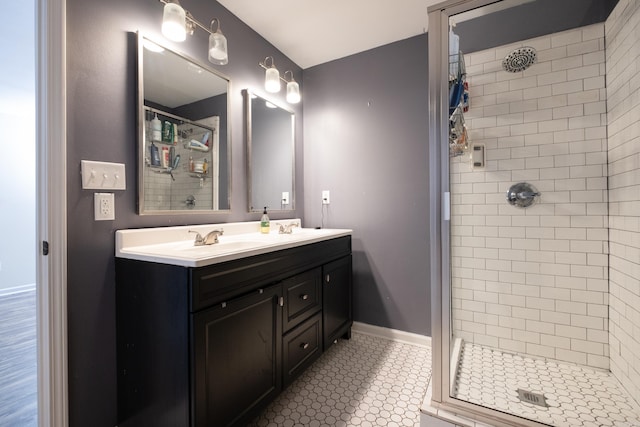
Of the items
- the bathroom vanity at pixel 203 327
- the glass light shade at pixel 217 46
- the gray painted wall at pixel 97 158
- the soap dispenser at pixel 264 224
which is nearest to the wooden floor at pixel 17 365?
the gray painted wall at pixel 97 158

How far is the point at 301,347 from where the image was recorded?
5.24ft

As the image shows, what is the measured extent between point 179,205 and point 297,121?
137 centimetres

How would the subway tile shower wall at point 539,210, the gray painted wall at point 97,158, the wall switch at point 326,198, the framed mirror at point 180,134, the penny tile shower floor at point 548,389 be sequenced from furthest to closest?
the wall switch at point 326,198, the subway tile shower wall at point 539,210, the framed mirror at point 180,134, the penny tile shower floor at point 548,389, the gray painted wall at point 97,158

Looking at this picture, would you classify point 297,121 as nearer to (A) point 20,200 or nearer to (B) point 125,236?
(B) point 125,236

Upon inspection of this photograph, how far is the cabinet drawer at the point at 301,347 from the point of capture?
147cm

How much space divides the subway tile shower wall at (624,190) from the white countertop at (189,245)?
1.56 m

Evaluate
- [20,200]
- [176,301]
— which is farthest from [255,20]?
[20,200]

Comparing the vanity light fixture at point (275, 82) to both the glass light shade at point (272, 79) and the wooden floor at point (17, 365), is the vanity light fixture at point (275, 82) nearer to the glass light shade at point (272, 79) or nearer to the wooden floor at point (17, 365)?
the glass light shade at point (272, 79)

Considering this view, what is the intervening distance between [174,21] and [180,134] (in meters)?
0.53

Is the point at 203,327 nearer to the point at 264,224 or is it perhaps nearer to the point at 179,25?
the point at 264,224

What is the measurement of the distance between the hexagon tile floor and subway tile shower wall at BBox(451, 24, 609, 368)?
480 millimetres

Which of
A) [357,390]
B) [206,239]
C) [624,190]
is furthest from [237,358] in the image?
[624,190]

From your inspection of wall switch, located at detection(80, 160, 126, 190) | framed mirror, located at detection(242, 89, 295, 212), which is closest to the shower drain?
framed mirror, located at detection(242, 89, 295, 212)

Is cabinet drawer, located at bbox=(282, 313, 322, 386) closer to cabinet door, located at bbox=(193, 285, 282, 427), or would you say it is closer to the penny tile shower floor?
cabinet door, located at bbox=(193, 285, 282, 427)
